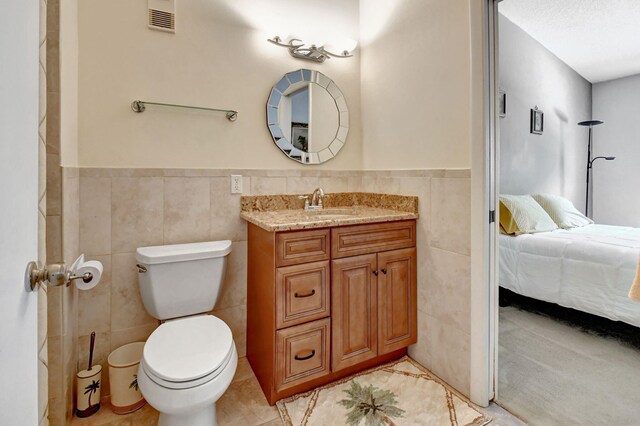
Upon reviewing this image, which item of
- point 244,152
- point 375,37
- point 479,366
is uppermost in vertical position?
point 375,37

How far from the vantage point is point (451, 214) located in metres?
1.74

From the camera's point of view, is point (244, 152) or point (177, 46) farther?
point (244, 152)

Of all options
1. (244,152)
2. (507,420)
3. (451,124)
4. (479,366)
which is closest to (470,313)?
(479,366)

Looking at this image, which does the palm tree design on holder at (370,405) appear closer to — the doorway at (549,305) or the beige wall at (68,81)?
the doorway at (549,305)

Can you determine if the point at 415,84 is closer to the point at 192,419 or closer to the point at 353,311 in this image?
the point at 353,311

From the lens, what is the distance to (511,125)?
3.06 meters

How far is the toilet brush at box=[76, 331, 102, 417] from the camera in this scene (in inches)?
61.9

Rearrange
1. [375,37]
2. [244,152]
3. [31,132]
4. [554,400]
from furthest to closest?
[375,37]
[244,152]
[554,400]
[31,132]

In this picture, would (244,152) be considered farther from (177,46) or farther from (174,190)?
(177,46)

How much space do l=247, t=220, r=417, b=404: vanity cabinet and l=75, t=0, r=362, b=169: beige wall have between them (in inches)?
24.0

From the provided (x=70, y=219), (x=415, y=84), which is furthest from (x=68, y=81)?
(x=415, y=84)

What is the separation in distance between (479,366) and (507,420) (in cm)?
25

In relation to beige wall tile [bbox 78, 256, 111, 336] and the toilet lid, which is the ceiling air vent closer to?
beige wall tile [bbox 78, 256, 111, 336]

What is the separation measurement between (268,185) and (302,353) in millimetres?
1055
